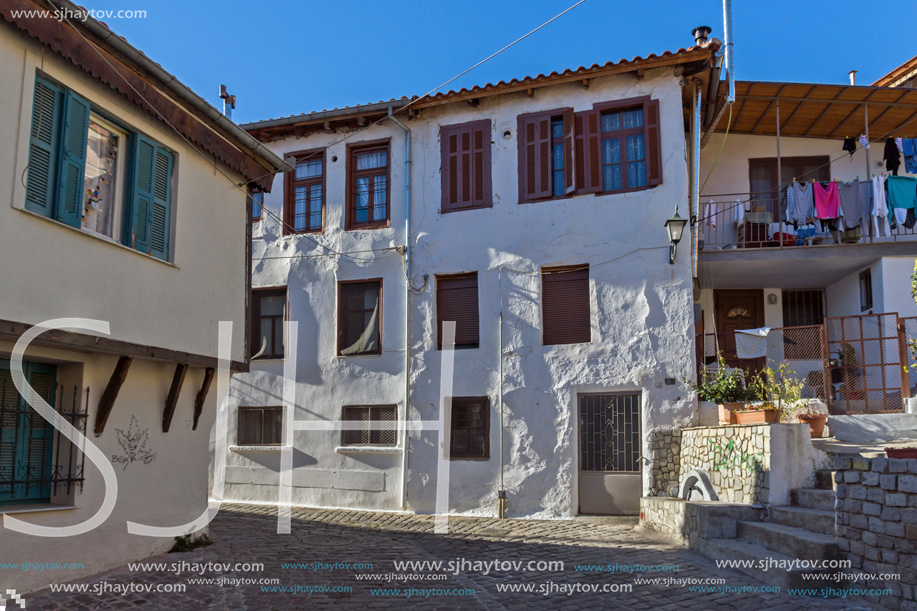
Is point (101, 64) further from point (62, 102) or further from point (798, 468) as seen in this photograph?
point (798, 468)

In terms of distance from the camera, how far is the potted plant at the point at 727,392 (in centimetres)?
1129

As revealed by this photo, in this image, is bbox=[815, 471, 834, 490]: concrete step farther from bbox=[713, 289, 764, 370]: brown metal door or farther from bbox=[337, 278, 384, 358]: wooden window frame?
bbox=[337, 278, 384, 358]: wooden window frame

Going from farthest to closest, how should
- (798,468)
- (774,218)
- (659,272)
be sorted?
(774,218), (659,272), (798,468)

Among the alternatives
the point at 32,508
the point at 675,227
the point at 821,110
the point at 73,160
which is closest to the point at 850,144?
the point at 821,110

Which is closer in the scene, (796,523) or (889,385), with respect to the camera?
(796,523)

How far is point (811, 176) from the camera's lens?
15.4m

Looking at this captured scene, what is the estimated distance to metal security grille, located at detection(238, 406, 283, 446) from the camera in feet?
49.2

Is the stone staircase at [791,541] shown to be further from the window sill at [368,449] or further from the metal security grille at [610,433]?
the window sill at [368,449]

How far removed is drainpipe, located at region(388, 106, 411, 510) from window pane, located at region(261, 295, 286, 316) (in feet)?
9.45

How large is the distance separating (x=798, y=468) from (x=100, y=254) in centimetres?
799

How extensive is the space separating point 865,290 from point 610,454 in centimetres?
592

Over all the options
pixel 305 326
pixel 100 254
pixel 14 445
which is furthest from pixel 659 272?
pixel 14 445

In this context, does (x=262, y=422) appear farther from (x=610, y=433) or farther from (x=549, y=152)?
(x=549, y=152)

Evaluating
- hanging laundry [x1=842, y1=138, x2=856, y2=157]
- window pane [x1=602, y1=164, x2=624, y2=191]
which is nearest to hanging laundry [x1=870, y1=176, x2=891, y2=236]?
hanging laundry [x1=842, y1=138, x2=856, y2=157]
